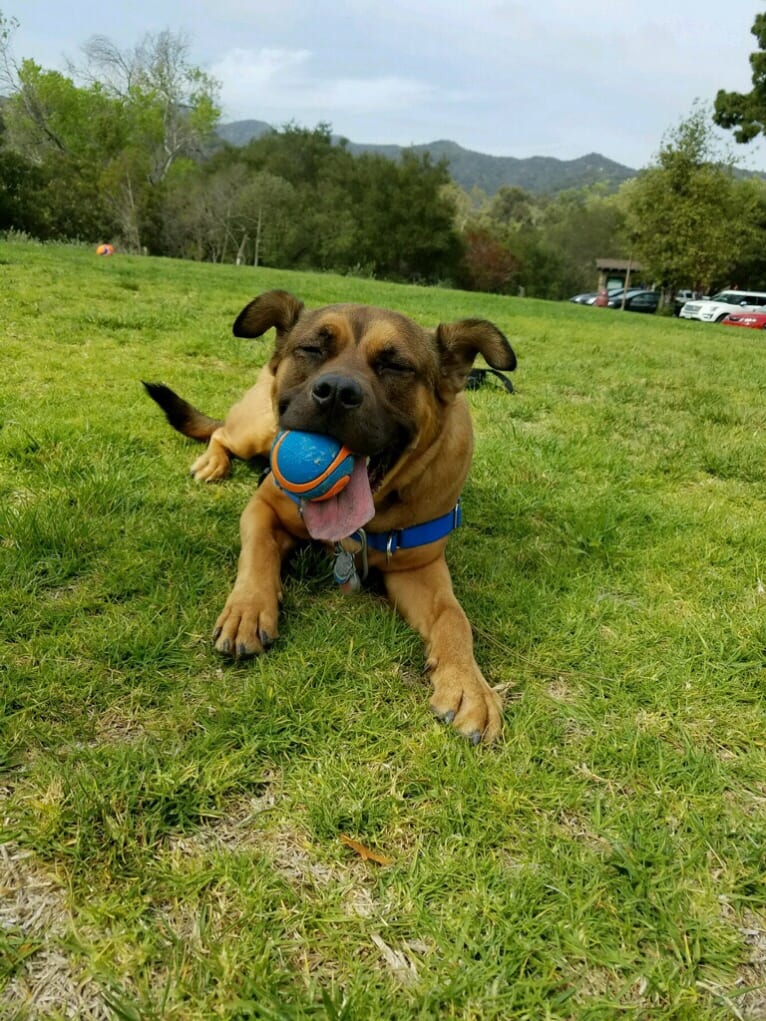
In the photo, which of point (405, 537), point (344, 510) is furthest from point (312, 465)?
point (405, 537)

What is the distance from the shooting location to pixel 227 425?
412 centimetres

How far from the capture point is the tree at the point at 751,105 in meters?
26.4

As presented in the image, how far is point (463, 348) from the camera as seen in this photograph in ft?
11.0

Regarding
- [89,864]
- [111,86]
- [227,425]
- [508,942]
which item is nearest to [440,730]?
[508,942]

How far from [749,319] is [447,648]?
121ft

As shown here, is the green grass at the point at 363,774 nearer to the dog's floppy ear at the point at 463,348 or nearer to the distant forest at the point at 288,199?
the dog's floppy ear at the point at 463,348

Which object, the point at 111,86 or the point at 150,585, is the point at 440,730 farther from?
the point at 111,86

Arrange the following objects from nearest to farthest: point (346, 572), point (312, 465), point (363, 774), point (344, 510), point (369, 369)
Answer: point (363, 774) → point (312, 465) → point (344, 510) → point (346, 572) → point (369, 369)

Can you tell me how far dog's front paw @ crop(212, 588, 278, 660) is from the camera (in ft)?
7.76

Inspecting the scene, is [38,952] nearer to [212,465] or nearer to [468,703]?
[468,703]

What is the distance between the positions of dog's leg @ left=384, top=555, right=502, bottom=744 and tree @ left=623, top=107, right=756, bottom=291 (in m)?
40.2

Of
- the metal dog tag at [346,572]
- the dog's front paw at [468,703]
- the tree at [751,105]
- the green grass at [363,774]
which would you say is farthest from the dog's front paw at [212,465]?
the tree at [751,105]

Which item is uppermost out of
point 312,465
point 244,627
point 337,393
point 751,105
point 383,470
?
point 751,105

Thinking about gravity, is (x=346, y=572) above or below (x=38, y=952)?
above
